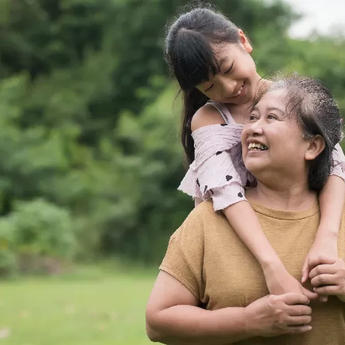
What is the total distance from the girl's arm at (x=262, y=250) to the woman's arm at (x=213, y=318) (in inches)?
1.4

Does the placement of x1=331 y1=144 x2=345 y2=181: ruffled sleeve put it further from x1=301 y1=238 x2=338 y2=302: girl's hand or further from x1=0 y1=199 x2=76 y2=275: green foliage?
x1=0 y1=199 x2=76 y2=275: green foliage

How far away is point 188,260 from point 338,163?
59cm

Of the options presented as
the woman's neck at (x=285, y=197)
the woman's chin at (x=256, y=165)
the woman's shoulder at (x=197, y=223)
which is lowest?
the woman's shoulder at (x=197, y=223)

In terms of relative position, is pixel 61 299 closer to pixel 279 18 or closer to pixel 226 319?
pixel 226 319

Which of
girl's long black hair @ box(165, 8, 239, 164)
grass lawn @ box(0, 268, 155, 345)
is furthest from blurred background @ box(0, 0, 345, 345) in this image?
girl's long black hair @ box(165, 8, 239, 164)

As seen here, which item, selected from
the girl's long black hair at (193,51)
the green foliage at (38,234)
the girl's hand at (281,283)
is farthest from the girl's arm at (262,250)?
the green foliage at (38,234)

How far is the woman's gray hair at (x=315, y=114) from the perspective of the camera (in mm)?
1993

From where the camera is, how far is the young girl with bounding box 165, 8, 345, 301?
206 cm

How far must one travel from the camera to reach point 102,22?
91.8 ft

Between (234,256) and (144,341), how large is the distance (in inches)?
211

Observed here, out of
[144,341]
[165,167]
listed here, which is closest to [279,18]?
[165,167]

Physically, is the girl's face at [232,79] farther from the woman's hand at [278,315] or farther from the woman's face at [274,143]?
the woman's hand at [278,315]

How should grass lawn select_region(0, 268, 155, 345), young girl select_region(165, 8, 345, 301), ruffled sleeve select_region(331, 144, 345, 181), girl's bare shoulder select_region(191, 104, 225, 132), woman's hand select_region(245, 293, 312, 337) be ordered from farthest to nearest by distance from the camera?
grass lawn select_region(0, 268, 155, 345), girl's bare shoulder select_region(191, 104, 225, 132), ruffled sleeve select_region(331, 144, 345, 181), young girl select_region(165, 8, 345, 301), woman's hand select_region(245, 293, 312, 337)

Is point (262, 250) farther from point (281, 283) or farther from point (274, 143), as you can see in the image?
point (274, 143)
